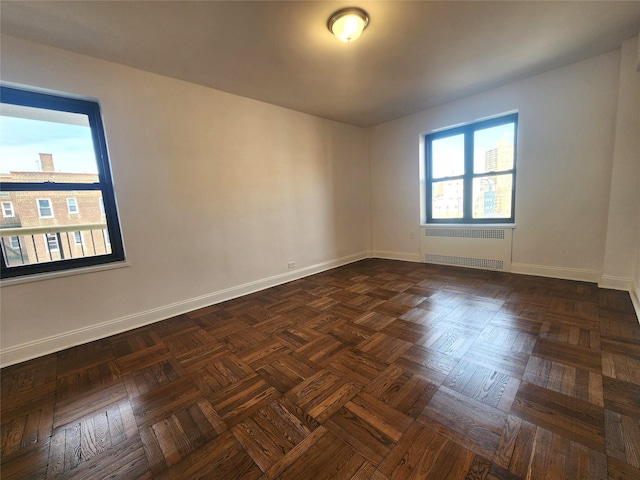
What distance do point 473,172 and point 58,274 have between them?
17.1 ft

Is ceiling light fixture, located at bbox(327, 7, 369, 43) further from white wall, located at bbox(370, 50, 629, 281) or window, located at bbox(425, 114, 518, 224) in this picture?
window, located at bbox(425, 114, 518, 224)

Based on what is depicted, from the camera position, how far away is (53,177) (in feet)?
7.29

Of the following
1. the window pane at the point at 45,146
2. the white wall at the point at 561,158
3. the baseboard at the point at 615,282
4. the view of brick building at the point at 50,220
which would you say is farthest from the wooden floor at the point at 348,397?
the window pane at the point at 45,146

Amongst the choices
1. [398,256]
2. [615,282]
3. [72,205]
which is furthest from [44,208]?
[615,282]

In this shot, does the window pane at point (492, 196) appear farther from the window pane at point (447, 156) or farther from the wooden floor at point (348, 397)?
the wooden floor at point (348, 397)

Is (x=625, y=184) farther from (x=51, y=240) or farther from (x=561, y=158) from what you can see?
(x=51, y=240)

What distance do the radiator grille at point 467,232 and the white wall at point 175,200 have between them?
2.04 m

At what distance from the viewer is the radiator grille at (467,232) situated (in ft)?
12.1

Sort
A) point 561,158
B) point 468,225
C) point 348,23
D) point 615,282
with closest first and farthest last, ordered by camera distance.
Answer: point 348,23, point 615,282, point 561,158, point 468,225

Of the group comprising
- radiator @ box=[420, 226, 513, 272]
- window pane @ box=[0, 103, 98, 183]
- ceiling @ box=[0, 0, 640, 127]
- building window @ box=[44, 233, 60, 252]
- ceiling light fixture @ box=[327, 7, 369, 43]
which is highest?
ceiling @ box=[0, 0, 640, 127]

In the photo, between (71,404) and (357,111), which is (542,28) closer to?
(357,111)

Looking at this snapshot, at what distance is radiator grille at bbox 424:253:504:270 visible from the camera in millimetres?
3752

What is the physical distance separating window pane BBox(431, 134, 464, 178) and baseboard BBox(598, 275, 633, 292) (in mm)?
2174

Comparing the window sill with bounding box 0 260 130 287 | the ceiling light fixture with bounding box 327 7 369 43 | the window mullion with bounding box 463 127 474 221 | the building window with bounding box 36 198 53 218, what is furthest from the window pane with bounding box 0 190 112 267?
the window mullion with bounding box 463 127 474 221
